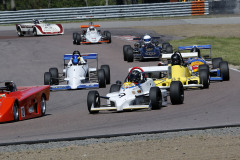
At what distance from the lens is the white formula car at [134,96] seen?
1384 cm

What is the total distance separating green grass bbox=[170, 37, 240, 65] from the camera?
2599cm

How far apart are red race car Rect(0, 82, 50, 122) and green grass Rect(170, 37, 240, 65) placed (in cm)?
1130

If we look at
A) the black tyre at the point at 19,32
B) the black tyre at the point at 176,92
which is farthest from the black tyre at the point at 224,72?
the black tyre at the point at 19,32

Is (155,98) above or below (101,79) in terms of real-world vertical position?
below

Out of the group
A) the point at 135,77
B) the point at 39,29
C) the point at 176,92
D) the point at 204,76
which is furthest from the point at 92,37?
the point at 176,92

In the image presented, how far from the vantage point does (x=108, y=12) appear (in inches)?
1965

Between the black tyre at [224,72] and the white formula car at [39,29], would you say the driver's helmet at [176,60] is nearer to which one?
the black tyre at [224,72]

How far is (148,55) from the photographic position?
26.0m

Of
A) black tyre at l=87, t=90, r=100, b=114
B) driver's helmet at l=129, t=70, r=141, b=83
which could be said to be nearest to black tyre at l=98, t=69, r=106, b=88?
driver's helmet at l=129, t=70, r=141, b=83

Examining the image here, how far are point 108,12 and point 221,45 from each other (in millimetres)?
20381

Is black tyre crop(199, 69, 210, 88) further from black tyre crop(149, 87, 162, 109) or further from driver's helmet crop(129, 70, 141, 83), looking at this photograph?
black tyre crop(149, 87, 162, 109)

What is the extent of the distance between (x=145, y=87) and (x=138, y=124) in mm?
3044

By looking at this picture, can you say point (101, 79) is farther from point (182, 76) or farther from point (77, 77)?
point (182, 76)

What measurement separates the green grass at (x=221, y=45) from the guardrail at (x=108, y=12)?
617 inches
